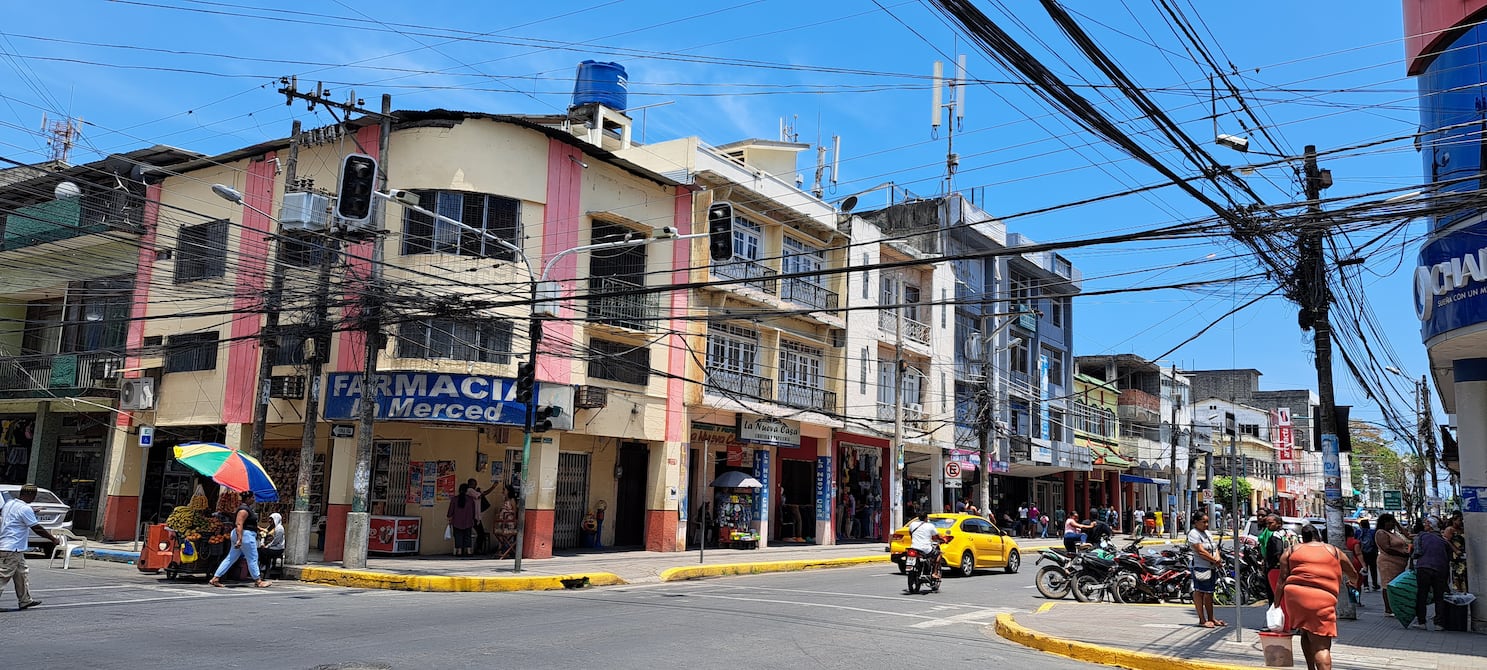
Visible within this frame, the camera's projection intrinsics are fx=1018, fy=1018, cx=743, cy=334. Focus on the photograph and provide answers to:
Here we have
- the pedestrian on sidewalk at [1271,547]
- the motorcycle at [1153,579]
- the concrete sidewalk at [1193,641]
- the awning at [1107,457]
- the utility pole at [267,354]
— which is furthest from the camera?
the awning at [1107,457]

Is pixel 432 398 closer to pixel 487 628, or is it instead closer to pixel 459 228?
pixel 459 228

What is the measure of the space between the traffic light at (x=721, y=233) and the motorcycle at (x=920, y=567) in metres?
6.72

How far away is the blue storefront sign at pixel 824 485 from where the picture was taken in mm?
33469

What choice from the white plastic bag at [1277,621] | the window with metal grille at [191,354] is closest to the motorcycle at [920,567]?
the white plastic bag at [1277,621]

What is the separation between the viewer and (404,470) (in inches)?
977

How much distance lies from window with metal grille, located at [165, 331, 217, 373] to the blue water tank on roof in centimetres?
1242

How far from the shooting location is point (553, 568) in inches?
827

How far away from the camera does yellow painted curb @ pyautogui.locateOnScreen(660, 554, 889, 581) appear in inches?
828

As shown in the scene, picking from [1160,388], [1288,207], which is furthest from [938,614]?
[1160,388]

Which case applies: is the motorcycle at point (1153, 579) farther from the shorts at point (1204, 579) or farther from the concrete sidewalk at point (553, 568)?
the concrete sidewalk at point (553, 568)

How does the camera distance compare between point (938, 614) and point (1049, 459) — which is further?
point (1049, 459)

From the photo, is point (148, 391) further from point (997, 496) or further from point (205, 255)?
point (997, 496)

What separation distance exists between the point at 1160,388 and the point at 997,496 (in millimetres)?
21131

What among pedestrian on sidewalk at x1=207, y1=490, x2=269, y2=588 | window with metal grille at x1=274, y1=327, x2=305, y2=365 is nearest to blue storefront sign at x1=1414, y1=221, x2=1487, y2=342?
pedestrian on sidewalk at x1=207, y1=490, x2=269, y2=588
